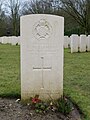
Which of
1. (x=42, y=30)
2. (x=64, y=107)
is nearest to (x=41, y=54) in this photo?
(x=42, y=30)

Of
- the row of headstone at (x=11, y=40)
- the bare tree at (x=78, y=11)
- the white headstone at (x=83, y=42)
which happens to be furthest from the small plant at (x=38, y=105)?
the bare tree at (x=78, y=11)

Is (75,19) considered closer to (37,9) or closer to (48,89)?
(37,9)

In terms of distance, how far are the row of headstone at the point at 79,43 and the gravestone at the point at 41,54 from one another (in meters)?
11.8

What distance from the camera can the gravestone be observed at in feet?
15.6

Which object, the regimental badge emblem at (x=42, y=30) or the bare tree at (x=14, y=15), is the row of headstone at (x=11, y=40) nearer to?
the bare tree at (x=14, y=15)

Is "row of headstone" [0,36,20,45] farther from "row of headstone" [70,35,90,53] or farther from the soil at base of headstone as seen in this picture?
the soil at base of headstone

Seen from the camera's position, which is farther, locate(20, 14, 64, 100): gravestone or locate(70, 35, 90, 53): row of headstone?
locate(70, 35, 90, 53): row of headstone

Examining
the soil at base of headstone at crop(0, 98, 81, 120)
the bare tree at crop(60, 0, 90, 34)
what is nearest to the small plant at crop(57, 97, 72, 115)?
the soil at base of headstone at crop(0, 98, 81, 120)

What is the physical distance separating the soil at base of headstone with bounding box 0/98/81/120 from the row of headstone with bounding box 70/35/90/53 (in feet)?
39.4

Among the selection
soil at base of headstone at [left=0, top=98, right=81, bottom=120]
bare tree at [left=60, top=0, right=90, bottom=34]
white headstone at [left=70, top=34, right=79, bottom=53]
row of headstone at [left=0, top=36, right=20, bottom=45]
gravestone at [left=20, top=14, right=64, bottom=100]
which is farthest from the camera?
bare tree at [left=60, top=0, right=90, bottom=34]

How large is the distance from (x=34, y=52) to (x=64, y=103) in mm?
926

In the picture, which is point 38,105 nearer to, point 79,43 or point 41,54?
point 41,54

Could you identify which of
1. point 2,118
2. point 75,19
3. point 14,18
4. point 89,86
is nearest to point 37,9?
point 14,18

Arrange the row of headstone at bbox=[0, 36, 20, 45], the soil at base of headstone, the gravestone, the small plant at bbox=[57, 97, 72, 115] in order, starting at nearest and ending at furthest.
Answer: the soil at base of headstone, the small plant at bbox=[57, 97, 72, 115], the gravestone, the row of headstone at bbox=[0, 36, 20, 45]
